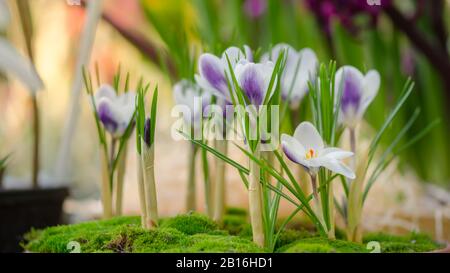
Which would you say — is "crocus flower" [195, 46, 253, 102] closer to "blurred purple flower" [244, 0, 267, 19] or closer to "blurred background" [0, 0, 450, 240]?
"blurred background" [0, 0, 450, 240]

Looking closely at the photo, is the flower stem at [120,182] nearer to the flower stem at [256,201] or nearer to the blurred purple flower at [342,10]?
the flower stem at [256,201]


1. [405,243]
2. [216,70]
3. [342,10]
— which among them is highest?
[342,10]

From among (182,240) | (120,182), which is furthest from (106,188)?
(182,240)

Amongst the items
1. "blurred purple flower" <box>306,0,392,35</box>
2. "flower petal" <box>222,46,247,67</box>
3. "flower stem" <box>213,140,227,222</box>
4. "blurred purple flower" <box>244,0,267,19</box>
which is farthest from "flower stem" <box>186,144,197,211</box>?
"blurred purple flower" <box>244,0,267,19</box>

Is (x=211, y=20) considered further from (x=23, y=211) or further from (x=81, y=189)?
(x=23, y=211)

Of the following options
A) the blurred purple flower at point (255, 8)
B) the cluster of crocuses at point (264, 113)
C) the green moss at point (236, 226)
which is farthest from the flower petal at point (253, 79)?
the blurred purple flower at point (255, 8)

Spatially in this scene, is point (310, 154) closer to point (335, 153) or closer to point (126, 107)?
point (335, 153)
